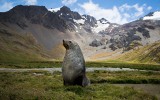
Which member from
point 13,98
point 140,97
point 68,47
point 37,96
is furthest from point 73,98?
point 68,47

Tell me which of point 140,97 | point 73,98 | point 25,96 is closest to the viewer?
point 25,96

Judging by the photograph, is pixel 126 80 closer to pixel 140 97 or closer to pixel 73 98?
pixel 140 97

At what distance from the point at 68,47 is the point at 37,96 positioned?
33.2ft

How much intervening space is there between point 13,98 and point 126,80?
36.1m

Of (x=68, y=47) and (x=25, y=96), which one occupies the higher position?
(x=68, y=47)

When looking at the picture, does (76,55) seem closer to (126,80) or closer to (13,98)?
(13,98)

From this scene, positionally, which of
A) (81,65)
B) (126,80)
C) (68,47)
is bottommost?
(126,80)

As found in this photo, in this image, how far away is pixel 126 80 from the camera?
50000mm

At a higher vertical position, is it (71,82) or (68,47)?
(68,47)

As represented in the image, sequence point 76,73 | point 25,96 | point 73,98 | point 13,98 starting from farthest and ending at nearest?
point 76,73
point 73,98
point 25,96
point 13,98

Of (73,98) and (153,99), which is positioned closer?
(73,98)

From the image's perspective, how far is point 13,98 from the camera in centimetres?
1630

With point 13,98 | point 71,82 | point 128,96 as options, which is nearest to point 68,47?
point 71,82

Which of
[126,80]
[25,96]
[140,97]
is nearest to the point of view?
[25,96]
